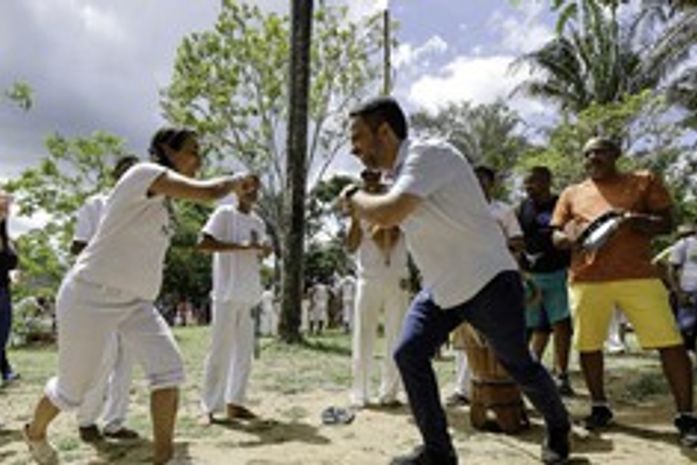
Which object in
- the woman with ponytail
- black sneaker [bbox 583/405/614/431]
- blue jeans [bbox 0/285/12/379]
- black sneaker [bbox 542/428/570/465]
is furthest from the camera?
blue jeans [bbox 0/285/12/379]

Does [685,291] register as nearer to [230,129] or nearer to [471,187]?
[471,187]

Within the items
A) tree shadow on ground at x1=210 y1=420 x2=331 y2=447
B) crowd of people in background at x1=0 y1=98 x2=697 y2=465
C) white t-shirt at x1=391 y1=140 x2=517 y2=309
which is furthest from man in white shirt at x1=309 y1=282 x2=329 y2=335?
white t-shirt at x1=391 y1=140 x2=517 y2=309

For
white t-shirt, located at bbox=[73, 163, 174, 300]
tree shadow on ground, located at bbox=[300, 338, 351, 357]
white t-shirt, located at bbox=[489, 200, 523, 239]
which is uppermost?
white t-shirt, located at bbox=[489, 200, 523, 239]

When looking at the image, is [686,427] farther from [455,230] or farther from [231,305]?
[231,305]

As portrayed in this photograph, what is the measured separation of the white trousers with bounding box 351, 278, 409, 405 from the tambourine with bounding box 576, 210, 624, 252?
5.60ft

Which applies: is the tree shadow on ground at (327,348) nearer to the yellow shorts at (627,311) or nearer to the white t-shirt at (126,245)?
the yellow shorts at (627,311)

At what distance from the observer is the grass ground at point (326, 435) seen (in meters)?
4.76

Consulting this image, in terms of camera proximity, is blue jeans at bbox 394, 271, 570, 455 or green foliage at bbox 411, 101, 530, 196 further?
green foliage at bbox 411, 101, 530, 196

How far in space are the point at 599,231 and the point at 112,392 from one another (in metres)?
3.54

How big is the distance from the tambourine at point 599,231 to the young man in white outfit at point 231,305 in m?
2.46

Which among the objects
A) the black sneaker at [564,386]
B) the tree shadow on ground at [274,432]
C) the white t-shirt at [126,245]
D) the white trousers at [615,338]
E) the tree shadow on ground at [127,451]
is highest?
the white t-shirt at [126,245]

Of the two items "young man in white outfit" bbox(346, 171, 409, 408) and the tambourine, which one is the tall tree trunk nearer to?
"young man in white outfit" bbox(346, 171, 409, 408)

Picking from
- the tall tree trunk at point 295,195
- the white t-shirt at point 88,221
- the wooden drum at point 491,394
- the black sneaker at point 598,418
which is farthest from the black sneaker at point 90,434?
the tall tree trunk at point 295,195

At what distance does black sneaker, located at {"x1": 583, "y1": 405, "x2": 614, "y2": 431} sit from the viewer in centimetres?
555
